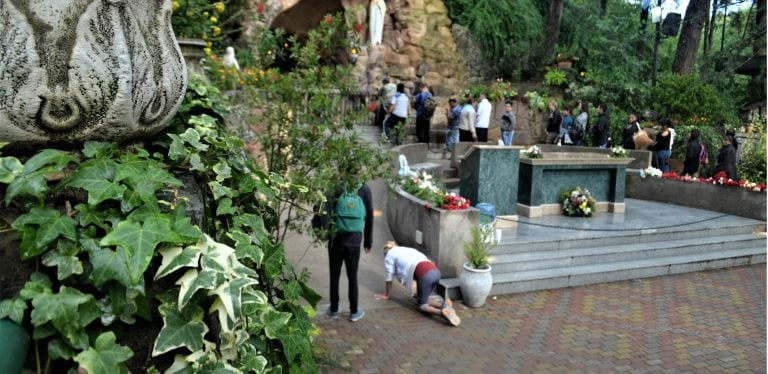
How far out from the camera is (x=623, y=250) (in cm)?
968

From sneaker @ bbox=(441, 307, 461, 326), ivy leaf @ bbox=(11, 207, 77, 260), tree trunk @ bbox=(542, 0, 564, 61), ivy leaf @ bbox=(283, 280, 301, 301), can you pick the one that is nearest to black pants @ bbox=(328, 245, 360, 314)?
sneaker @ bbox=(441, 307, 461, 326)

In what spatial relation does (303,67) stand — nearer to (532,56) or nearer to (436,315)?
(436,315)

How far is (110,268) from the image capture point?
2.12 meters

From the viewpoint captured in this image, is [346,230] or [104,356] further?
[346,230]

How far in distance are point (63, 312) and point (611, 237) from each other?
9381 mm

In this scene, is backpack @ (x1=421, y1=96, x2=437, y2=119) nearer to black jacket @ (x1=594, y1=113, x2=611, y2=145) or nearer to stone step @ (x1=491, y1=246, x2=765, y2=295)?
black jacket @ (x1=594, y1=113, x2=611, y2=145)

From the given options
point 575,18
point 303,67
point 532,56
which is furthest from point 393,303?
point 575,18

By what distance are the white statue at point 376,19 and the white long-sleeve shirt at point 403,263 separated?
698 inches

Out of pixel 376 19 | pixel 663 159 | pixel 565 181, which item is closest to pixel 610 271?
pixel 565 181

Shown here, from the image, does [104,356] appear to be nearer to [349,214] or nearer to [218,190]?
[218,190]

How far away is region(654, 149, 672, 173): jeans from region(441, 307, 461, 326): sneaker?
10.5 metres

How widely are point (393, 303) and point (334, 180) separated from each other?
7.78ft

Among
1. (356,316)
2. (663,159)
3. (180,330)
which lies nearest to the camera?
(180,330)

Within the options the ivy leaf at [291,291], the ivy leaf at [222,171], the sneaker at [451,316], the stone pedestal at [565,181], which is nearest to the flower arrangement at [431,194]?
the sneaker at [451,316]
